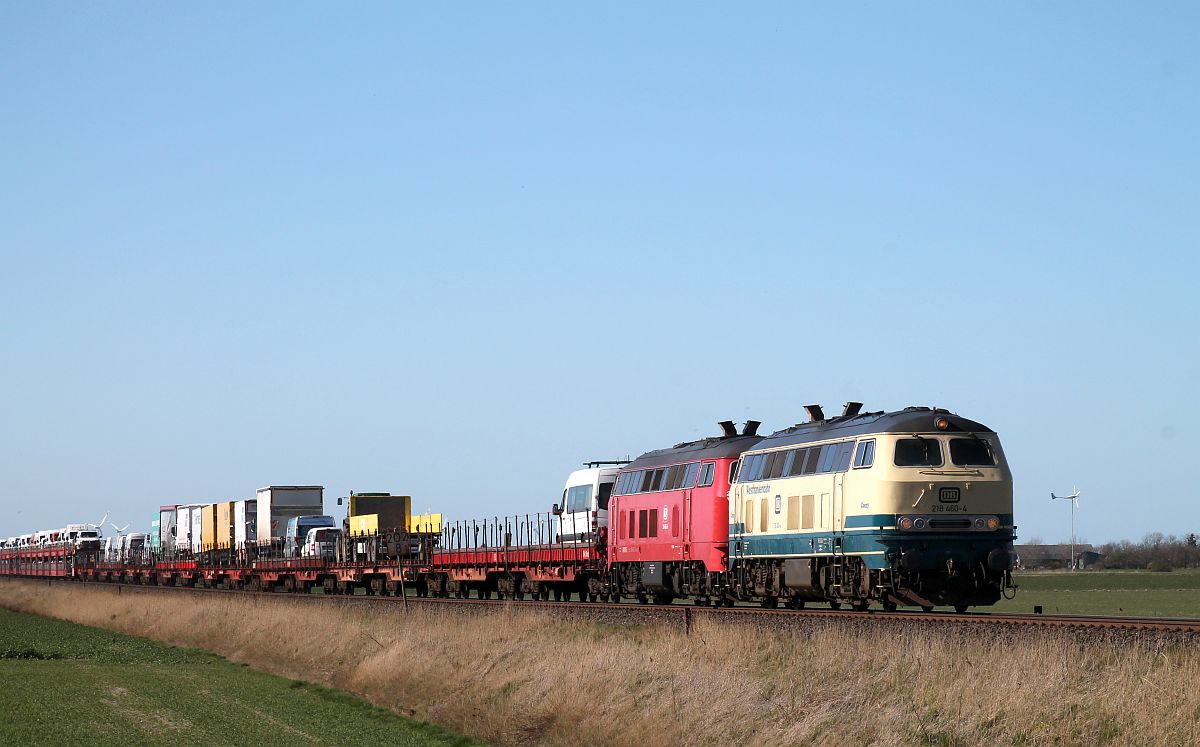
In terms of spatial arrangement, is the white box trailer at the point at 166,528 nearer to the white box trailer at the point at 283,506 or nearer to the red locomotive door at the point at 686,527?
the white box trailer at the point at 283,506

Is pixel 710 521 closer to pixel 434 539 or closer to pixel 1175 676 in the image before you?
pixel 1175 676

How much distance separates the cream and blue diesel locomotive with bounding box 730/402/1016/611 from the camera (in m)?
30.6

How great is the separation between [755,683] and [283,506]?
186ft

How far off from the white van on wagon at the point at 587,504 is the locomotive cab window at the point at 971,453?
18.0 metres

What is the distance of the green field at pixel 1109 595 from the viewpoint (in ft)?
205

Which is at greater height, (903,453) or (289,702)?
(903,453)

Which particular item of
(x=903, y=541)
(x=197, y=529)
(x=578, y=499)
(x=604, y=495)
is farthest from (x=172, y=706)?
(x=197, y=529)

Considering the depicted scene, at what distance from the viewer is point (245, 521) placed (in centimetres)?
8088

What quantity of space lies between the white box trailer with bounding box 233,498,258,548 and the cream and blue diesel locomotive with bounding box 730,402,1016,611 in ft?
170

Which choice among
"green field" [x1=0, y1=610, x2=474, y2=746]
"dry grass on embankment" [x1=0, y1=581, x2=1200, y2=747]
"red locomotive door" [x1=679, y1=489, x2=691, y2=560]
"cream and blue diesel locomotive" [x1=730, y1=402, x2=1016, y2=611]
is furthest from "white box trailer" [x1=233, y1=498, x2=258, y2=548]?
"cream and blue diesel locomotive" [x1=730, y1=402, x2=1016, y2=611]

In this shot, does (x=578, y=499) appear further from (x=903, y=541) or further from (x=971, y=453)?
(x=903, y=541)

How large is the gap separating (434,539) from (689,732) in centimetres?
4095

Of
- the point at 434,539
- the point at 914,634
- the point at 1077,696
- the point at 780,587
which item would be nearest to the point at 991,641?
the point at 914,634

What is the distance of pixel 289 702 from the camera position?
3297cm
